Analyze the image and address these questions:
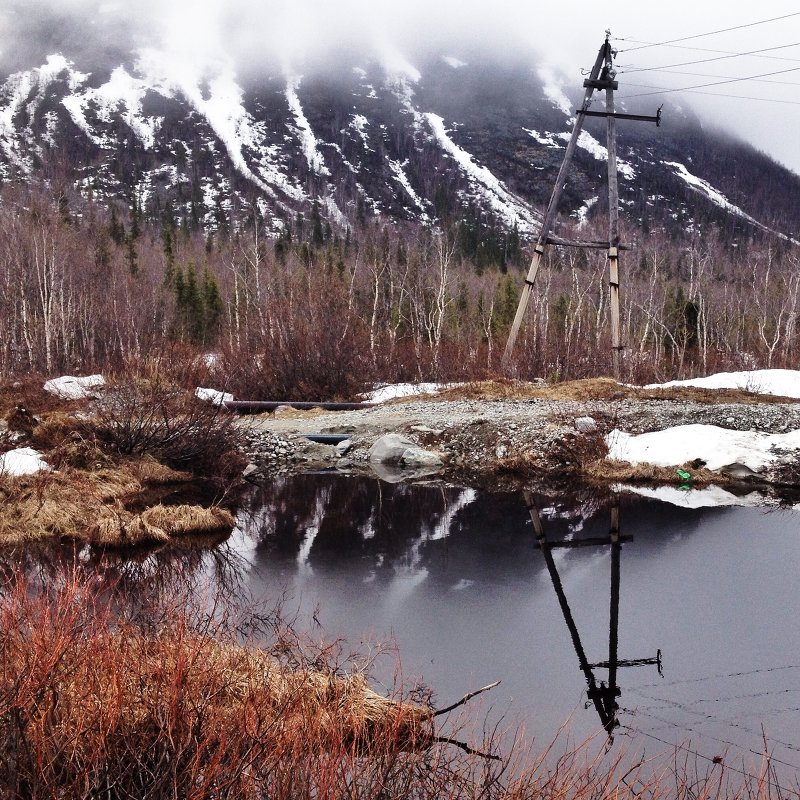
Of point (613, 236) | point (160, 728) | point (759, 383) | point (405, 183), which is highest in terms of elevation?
point (405, 183)

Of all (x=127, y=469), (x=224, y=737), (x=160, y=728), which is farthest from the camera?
(x=127, y=469)

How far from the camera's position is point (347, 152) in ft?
507

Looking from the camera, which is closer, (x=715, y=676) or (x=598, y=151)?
(x=715, y=676)

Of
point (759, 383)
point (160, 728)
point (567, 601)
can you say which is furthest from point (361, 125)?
point (160, 728)

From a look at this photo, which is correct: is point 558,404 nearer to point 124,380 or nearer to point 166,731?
point 124,380

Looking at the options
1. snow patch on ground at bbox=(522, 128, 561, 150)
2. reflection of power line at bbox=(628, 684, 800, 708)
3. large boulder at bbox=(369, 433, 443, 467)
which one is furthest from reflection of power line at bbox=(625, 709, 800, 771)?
snow patch on ground at bbox=(522, 128, 561, 150)

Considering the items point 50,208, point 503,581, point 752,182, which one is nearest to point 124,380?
point 503,581

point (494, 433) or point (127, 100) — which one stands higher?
point (127, 100)

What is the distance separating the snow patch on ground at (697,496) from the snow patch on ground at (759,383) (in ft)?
22.2

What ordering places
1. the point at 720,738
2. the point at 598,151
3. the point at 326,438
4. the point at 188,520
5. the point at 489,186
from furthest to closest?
the point at 598,151, the point at 489,186, the point at 326,438, the point at 188,520, the point at 720,738

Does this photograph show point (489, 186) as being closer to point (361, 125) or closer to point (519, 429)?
point (361, 125)

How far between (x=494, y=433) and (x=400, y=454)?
1.90 metres

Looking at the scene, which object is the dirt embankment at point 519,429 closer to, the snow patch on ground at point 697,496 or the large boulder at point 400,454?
the large boulder at point 400,454

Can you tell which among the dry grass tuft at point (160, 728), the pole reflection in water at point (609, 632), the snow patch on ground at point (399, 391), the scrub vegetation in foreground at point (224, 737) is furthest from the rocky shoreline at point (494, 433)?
the dry grass tuft at point (160, 728)
